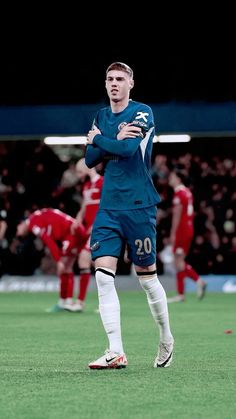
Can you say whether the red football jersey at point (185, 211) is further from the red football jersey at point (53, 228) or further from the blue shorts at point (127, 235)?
the blue shorts at point (127, 235)

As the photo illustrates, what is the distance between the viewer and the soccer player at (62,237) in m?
14.5

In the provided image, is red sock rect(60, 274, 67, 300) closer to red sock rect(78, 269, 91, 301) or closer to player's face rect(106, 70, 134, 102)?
red sock rect(78, 269, 91, 301)

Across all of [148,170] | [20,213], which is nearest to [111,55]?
[20,213]

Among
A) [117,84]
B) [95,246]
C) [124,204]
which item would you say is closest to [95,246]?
[95,246]

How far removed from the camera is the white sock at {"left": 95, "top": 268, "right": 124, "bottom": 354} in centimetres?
676

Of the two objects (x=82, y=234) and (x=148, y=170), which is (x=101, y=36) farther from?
(x=148, y=170)

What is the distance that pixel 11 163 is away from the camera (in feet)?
77.9

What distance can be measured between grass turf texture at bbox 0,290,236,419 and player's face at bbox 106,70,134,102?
1.79 meters

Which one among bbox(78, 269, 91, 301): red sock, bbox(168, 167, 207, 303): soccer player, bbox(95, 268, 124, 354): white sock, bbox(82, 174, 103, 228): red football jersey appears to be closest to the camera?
bbox(95, 268, 124, 354): white sock

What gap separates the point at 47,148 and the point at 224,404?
62.2 ft

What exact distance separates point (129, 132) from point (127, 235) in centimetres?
69

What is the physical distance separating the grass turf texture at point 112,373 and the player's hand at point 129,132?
59.2 inches

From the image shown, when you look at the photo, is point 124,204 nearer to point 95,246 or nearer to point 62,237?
point 95,246

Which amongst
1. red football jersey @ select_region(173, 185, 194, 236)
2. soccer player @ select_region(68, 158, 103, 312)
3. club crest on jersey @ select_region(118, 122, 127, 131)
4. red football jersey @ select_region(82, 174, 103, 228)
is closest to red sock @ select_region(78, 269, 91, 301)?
soccer player @ select_region(68, 158, 103, 312)
